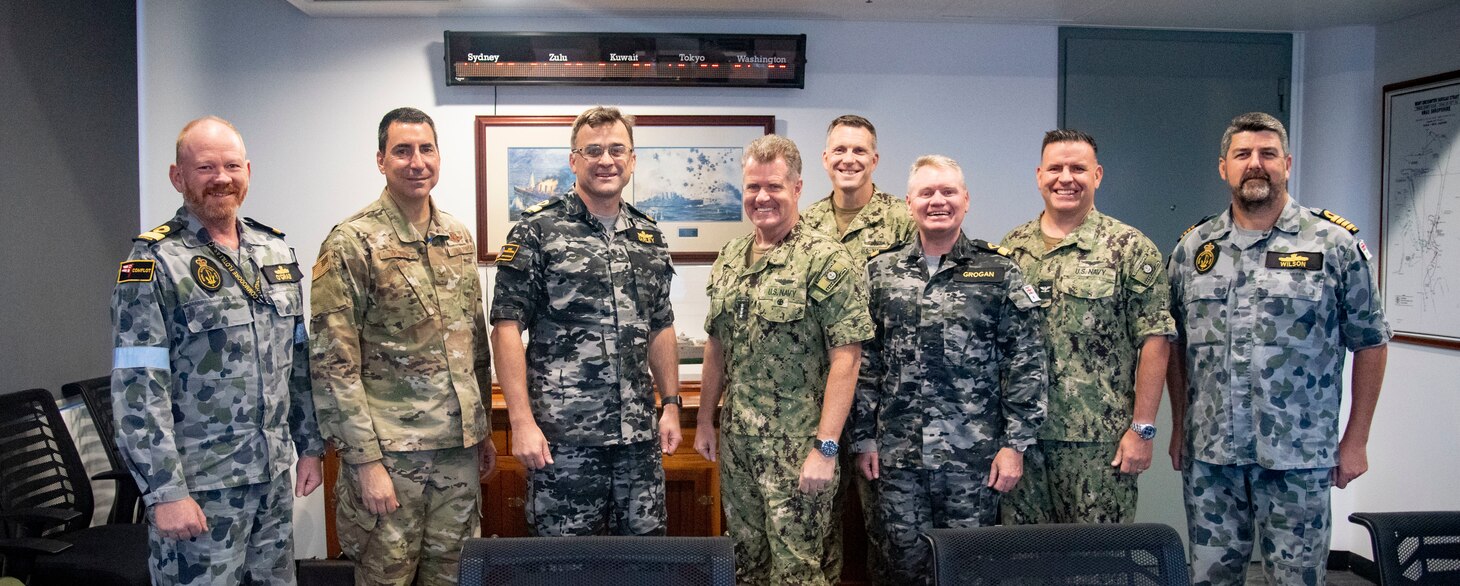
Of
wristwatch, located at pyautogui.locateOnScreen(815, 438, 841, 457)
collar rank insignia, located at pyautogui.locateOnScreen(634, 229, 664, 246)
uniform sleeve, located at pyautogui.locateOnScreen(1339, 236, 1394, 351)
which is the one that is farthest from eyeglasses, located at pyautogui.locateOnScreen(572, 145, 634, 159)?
uniform sleeve, located at pyautogui.locateOnScreen(1339, 236, 1394, 351)

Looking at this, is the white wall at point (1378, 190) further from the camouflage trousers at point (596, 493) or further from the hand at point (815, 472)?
the camouflage trousers at point (596, 493)

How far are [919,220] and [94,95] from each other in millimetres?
3349

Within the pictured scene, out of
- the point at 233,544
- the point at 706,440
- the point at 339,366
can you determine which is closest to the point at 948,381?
the point at 706,440

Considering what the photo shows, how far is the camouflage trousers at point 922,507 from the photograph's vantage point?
2.59 m

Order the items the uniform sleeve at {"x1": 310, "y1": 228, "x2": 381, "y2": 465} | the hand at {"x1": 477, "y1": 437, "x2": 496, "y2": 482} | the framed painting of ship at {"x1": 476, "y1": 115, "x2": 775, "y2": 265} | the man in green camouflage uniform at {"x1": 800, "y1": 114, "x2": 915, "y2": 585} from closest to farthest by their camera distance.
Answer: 1. the uniform sleeve at {"x1": 310, "y1": 228, "x2": 381, "y2": 465}
2. the hand at {"x1": 477, "y1": 437, "x2": 496, "y2": 482}
3. the man in green camouflage uniform at {"x1": 800, "y1": 114, "x2": 915, "y2": 585}
4. the framed painting of ship at {"x1": 476, "y1": 115, "x2": 775, "y2": 265}

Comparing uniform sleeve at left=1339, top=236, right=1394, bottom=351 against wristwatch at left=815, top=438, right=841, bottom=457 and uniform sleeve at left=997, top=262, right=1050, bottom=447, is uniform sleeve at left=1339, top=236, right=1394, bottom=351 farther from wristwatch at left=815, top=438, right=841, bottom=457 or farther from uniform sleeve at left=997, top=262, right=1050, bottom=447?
wristwatch at left=815, top=438, right=841, bottom=457

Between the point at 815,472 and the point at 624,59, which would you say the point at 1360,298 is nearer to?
the point at 815,472

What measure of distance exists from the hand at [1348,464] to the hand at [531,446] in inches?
89.7

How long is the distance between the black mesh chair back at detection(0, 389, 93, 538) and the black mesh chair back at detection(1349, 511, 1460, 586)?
3.63m

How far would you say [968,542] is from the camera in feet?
5.17

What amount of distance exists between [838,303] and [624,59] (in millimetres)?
1852

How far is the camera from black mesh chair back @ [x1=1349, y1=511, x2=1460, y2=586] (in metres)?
1.72

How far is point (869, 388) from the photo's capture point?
2709mm

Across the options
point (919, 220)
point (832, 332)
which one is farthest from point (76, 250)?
point (919, 220)
